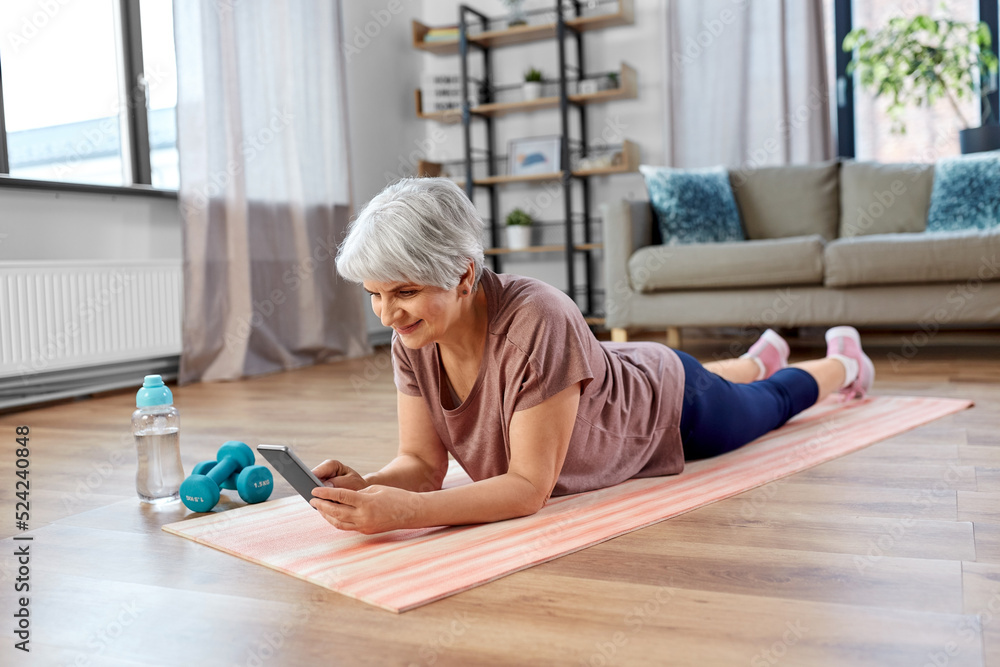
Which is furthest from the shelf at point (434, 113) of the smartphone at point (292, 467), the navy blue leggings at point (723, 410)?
the smartphone at point (292, 467)

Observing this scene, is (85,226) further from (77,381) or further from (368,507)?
(368,507)

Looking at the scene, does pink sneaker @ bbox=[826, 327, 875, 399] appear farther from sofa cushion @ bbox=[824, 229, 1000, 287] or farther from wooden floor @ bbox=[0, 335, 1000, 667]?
sofa cushion @ bbox=[824, 229, 1000, 287]

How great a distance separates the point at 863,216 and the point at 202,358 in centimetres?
284

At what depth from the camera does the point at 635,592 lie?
105 cm

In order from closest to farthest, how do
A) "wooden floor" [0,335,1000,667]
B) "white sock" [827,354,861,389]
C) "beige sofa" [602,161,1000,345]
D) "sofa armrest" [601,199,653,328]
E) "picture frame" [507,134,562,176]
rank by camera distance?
"wooden floor" [0,335,1000,667] < "white sock" [827,354,861,389] < "beige sofa" [602,161,1000,345] < "sofa armrest" [601,199,653,328] < "picture frame" [507,134,562,176]

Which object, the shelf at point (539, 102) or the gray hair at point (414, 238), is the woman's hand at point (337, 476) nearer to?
the gray hair at point (414, 238)

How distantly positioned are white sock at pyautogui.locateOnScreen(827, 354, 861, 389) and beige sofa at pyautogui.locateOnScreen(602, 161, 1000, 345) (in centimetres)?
98

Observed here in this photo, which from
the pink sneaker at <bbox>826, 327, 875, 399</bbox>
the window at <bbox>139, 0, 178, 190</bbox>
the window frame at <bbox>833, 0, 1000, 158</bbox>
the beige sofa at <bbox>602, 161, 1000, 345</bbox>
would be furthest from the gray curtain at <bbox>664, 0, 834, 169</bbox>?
the window at <bbox>139, 0, 178, 190</bbox>

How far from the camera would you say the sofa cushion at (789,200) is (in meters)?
3.89

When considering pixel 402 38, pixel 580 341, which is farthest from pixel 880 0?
pixel 580 341

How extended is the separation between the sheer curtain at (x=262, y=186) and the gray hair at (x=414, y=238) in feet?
7.75

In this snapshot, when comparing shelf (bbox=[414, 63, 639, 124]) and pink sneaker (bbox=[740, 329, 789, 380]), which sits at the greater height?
shelf (bbox=[414, 63, 639, 124])

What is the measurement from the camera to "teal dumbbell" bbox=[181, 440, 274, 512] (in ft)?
4.93

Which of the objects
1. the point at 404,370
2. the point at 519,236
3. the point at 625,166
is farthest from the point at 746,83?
the point at 404,370
